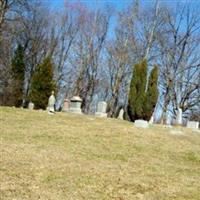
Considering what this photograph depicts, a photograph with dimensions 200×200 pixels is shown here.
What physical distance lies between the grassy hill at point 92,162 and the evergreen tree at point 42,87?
12.8m

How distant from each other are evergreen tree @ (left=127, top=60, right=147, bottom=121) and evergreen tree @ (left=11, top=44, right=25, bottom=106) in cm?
1243

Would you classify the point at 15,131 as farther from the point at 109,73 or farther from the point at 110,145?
the point at 109,73

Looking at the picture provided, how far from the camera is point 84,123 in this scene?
1642 cm

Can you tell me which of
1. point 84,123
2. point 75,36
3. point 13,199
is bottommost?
point 13,199

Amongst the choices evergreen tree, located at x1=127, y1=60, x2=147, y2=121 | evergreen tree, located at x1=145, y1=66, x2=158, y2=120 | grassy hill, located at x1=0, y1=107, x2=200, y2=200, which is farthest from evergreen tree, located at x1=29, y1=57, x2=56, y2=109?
grassy hill, located at x1=0, y1=107, x2=200, y2=200

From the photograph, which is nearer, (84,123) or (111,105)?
(84,123)

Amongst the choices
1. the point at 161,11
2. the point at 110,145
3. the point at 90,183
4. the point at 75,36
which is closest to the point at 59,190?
the point at 90,183

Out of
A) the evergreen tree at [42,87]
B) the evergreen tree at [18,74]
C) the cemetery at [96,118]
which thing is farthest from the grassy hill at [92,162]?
the evergreen tree at [18,74]

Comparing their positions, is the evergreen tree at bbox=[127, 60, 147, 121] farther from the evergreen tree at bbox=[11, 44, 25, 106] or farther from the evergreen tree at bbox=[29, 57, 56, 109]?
the evergreen tree at bbox=[11, 44, 25, 106]

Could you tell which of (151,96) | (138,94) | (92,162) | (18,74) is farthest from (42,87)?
(92,162)

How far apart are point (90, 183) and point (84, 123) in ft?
28.1

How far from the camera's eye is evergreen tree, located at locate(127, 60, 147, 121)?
22000mm

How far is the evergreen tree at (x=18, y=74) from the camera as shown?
32219 millimetres

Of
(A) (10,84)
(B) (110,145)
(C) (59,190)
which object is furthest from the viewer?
(A) (10,84)
